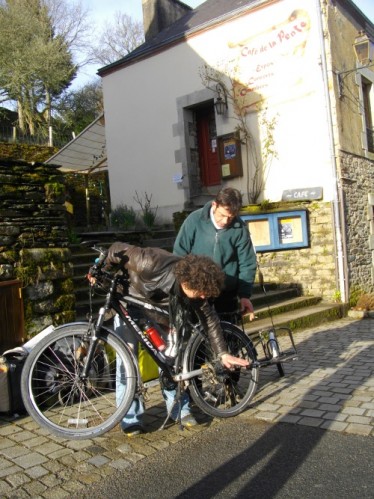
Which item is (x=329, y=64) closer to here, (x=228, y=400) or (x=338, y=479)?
(x=228, y=400)

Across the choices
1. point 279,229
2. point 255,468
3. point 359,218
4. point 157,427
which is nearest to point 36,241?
point 157,427

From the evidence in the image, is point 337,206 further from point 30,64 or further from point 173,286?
point 30,64

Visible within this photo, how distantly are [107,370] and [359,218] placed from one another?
8394mm

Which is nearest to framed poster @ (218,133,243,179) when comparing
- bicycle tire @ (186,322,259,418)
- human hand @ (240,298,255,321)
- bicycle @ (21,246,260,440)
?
human hand @ (240,298,255,321)

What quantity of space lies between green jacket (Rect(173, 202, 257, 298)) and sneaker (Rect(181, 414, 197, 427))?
3.48ft

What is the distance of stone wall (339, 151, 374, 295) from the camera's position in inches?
397

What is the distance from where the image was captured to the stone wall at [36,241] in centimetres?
465

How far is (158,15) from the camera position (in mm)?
14188

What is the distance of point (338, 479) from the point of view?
2.78 m

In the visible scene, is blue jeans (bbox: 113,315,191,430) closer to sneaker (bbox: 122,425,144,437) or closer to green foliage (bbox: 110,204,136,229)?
sneaker (bbox: 122,425,144,437)

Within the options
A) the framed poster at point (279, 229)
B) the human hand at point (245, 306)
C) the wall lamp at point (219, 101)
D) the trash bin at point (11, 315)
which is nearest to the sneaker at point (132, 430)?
the human hand at point (245, 306)

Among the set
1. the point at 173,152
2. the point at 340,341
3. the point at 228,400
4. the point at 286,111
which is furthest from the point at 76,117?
the point at 228,400

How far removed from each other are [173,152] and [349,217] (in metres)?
4.43

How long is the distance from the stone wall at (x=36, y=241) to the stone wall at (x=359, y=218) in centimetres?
662
